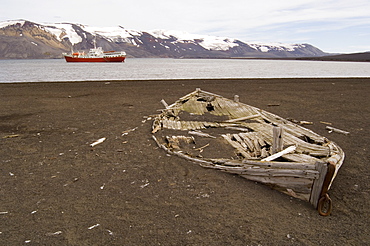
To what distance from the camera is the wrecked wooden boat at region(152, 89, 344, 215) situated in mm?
5789

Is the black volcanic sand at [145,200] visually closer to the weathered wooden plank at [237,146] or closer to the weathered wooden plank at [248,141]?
the weathered wooden plank at [237,146]

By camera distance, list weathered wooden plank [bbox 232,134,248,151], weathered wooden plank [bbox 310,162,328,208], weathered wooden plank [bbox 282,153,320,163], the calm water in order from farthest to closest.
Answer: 1. the calm water
2. weathered wooden plank [bbox 232,134,248,151]
3. weathered wooden plank [bbox 282,153,320,163]
4. weathered wooden plank [bbox 310,162,328,208]

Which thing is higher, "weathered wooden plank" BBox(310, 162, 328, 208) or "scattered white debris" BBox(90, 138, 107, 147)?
"weathered wooden plank" BBox(310, 162, 328, 208)

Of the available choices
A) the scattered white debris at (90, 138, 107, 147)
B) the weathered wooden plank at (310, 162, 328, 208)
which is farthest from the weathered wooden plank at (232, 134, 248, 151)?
the scattered white debris at (90, 138, 107, 147)

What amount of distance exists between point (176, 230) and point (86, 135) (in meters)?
7.31

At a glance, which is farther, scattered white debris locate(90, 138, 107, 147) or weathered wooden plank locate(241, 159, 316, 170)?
scattered white debris locate(90, 138, 107, 147)

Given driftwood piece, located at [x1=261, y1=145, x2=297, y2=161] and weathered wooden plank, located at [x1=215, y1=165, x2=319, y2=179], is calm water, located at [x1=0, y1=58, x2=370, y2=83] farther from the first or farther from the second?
driftwood piece, located at [x1=261, y1=145, x2=297, y2=161]

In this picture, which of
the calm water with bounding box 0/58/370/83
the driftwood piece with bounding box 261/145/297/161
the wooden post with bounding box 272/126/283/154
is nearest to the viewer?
the driftwood piece with bounding box 261/145/297/161

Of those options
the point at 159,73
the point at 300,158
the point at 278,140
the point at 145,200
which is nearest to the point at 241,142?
the point at 278,140

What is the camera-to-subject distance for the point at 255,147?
28.2 ft

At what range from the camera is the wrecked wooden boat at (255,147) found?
228 inches

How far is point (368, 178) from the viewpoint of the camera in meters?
7.32

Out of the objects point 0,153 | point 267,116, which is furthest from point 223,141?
point 0,153

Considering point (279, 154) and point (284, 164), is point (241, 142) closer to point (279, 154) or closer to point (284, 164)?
point (279, 154)
